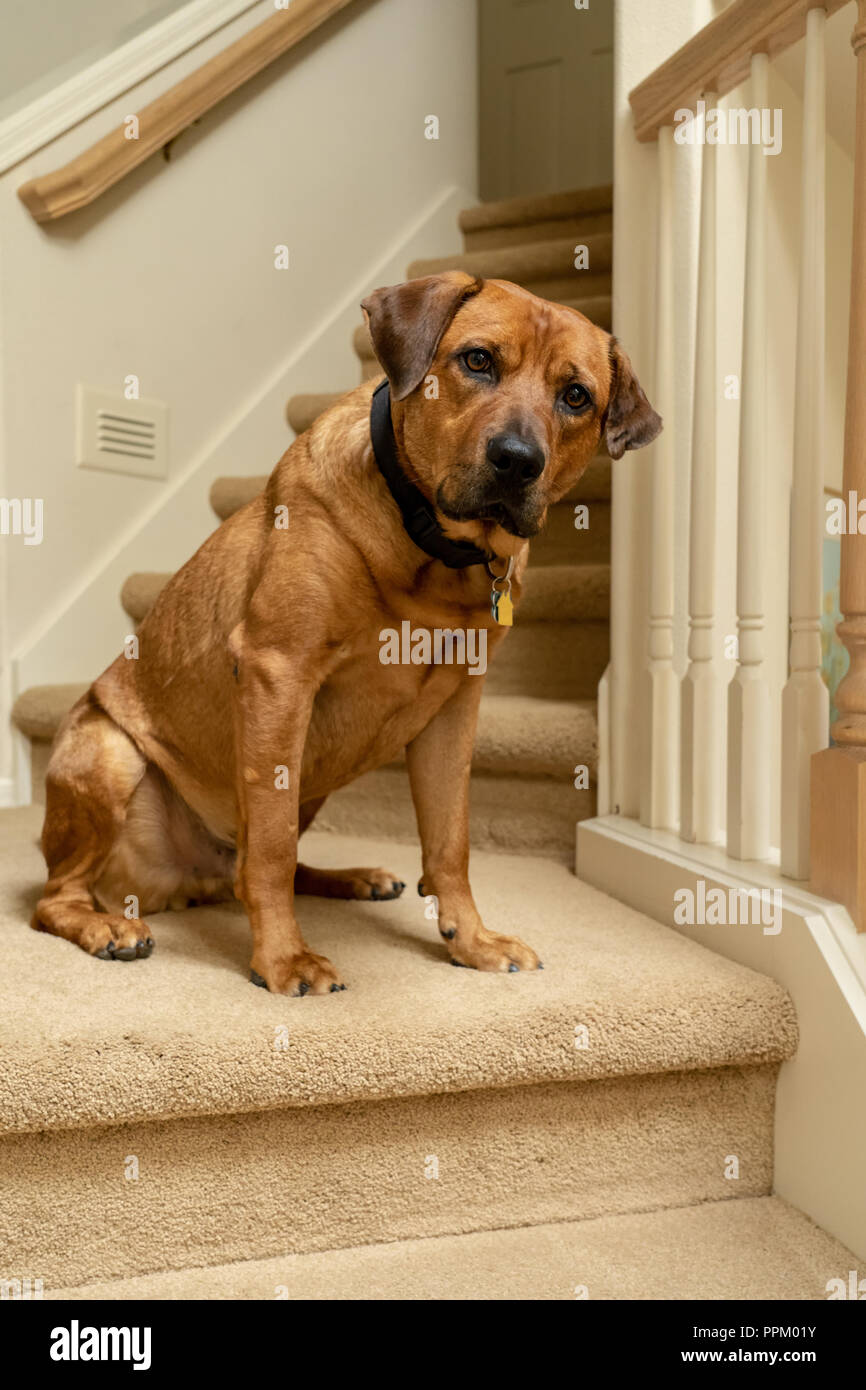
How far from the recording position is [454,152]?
12.5ft

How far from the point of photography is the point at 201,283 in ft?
9.52

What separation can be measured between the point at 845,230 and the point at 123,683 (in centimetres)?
170

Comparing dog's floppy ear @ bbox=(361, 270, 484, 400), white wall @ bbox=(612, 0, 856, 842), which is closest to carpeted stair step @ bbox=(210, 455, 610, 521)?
white wall @ bbox=(612, 0, 856, 842)

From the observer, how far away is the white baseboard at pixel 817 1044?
120cm

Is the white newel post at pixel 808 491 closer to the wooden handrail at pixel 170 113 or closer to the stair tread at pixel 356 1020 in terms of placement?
the stair tread at pixel 356 1020

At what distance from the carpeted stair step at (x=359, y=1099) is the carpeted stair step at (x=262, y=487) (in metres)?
1.22

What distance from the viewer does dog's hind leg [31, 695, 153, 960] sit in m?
1.52

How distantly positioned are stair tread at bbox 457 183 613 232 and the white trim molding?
3.57 ft

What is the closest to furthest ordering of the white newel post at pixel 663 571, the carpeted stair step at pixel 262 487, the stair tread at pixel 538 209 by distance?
the white newel post at pixel 663 571
the carpeted stair step at pixel 262 487
the stair tread at pixel 538 209

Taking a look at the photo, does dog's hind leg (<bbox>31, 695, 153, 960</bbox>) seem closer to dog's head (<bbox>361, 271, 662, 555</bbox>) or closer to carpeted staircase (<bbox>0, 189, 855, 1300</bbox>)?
carpeted staircase (<bbox>0, 189, 855, 1300</bbox>)

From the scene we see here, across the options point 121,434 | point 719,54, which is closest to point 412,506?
point 719,54

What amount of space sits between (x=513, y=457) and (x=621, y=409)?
0.88 ft

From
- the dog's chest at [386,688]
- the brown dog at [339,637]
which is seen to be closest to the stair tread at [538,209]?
the brown dog at [339,637]

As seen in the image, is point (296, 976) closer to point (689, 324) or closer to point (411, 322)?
point (411, 322)
